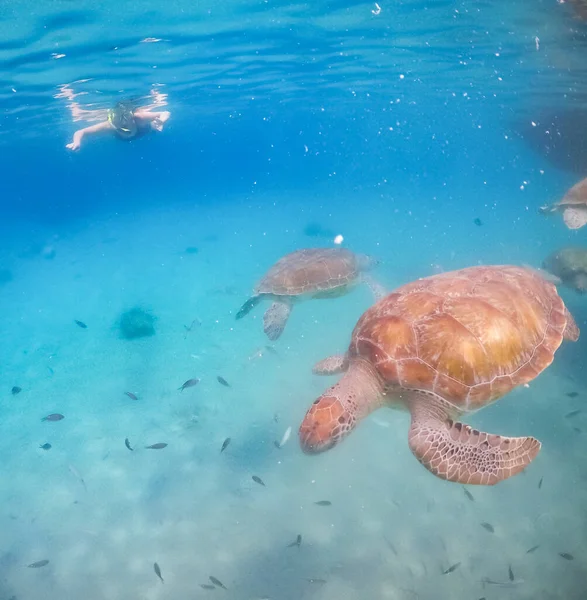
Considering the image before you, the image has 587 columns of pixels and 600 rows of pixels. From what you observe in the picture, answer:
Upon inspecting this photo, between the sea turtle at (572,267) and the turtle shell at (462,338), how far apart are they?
5.18 metres

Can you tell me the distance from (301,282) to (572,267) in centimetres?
620

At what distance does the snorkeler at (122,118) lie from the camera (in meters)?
13.6

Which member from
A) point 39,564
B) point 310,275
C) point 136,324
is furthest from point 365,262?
point 39,564

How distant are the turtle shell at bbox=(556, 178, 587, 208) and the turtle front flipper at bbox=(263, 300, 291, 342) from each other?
696 cm

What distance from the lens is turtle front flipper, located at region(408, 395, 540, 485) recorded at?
12.7 feet

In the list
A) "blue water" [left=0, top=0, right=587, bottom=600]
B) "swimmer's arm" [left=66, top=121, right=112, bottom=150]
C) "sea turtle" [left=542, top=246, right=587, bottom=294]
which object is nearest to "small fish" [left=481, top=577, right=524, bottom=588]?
"blue water" [left=0, top=0, right=587, bottom=600]

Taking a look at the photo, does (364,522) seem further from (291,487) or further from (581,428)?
(581,428)

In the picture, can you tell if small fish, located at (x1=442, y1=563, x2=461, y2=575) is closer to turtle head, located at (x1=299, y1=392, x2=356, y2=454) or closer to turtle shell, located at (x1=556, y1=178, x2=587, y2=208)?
turtle head, located at (x1=299, y1=392, x2=356, y2=454)

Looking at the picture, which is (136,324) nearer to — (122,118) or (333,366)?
(122,118)

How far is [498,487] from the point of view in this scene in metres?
7.04

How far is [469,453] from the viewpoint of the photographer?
4.02 metres

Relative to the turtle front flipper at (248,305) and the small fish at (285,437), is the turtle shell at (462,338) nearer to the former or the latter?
the small fish at (285,437)

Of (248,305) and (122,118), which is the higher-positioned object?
(122,118)

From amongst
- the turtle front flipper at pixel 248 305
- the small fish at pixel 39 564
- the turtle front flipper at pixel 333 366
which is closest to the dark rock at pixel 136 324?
the turtle front flipper at pixel 248 305
